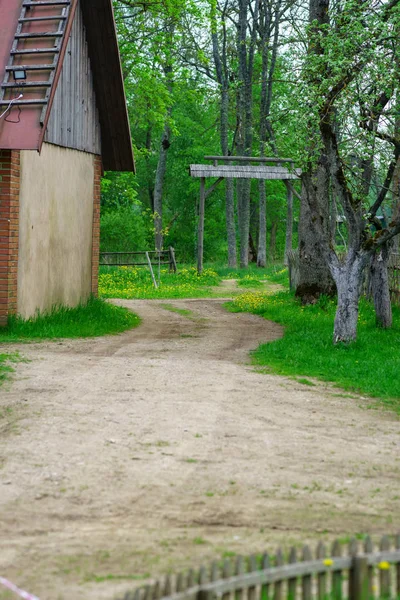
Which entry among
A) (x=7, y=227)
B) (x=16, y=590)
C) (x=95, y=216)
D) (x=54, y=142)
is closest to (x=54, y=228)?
(x=54, y=142)

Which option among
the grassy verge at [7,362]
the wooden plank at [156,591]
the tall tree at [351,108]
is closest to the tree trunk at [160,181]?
the tall tree at [351,108]

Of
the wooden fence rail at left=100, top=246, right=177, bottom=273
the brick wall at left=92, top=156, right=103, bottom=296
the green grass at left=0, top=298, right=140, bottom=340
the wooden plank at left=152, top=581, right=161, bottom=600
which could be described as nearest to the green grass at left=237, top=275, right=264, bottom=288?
the wooden fence rail at left=100, top=246, right=177, bottom=273

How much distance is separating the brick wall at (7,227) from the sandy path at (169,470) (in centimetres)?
358

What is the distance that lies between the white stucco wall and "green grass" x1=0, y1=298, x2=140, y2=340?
0.89 ft

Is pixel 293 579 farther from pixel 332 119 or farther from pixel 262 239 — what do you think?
pixel 262 239

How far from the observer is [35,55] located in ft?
50.5

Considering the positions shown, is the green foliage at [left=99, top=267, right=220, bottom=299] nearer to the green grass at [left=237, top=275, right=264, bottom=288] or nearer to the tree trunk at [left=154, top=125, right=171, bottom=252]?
the green grass at [left=237, top=275, right=264, bottom=288]

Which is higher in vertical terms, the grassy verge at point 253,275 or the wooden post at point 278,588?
the wooden post at point 278,588

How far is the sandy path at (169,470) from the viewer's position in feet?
17.1

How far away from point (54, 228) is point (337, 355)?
6837 millimetres

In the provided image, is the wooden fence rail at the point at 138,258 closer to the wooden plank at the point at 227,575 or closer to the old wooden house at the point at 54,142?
the old wooden house at the point at 54,142

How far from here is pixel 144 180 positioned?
187 feet

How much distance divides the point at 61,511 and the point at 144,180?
170 ft

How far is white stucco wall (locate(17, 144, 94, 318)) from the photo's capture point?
53.6 ft
